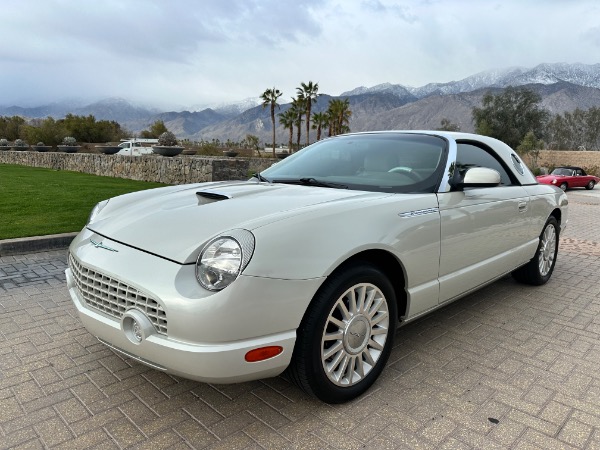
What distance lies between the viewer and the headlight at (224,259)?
6.62ft

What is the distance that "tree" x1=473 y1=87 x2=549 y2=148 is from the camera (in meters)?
58.6

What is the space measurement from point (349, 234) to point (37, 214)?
677 cm

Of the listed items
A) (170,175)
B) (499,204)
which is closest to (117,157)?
(170,175)

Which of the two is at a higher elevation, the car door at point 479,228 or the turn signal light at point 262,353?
the car door at point 479,228

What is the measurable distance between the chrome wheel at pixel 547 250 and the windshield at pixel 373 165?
205 centimetres

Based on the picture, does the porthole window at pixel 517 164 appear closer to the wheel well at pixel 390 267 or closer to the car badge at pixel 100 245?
the wheel well at pixel 390 267

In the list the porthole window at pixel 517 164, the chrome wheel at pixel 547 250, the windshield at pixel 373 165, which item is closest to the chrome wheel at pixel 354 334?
the windshield at pixel 373 165

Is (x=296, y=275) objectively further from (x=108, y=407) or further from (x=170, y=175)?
(x=170, y=175)

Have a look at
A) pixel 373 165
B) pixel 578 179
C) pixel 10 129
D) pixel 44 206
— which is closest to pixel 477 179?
pixel 373 165

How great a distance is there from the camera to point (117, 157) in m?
16.3

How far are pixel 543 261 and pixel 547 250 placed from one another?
13 centimetres

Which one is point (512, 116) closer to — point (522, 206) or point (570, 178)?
point (570, 178)

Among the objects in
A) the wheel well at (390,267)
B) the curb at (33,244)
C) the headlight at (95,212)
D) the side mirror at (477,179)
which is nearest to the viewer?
the wheel well at (390,267)

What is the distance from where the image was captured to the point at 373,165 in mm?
3395
